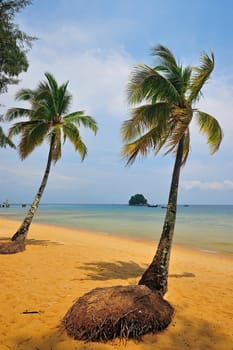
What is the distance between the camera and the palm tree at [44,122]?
11742 mm

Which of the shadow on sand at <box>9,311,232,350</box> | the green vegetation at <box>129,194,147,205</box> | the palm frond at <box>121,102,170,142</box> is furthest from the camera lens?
the green vegetation at <box>129,194,147,205</box>

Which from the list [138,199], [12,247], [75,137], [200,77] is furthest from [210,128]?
[138,199]

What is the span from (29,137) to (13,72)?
205 inches

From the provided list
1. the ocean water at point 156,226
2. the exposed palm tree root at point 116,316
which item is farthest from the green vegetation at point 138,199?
the exposed palm tree root at point 116,316

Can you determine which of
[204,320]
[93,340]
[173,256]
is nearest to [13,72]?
[93,340]

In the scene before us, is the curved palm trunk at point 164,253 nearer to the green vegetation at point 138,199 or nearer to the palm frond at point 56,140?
the palm frond at point 56,140

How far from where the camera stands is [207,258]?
1265 centimetres

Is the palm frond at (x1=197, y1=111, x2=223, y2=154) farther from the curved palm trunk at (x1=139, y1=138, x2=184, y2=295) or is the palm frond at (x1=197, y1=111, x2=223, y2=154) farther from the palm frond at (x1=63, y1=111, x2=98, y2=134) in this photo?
the palm frond at (x1=63, y1=111, x2=98, y2=134)

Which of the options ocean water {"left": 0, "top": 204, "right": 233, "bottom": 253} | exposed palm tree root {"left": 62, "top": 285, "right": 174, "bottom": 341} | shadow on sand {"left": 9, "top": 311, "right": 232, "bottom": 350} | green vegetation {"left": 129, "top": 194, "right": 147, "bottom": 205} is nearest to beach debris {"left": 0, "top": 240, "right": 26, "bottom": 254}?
shadow on sand {"left": 9, "top": 311, "right": 232, "bottom": 350}

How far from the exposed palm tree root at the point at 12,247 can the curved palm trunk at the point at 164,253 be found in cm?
615

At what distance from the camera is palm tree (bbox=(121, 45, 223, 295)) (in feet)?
20.9

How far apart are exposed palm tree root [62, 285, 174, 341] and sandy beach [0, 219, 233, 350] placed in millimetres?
132

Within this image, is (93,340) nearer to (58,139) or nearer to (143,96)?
(143,96)

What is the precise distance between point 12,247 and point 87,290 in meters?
5.30
